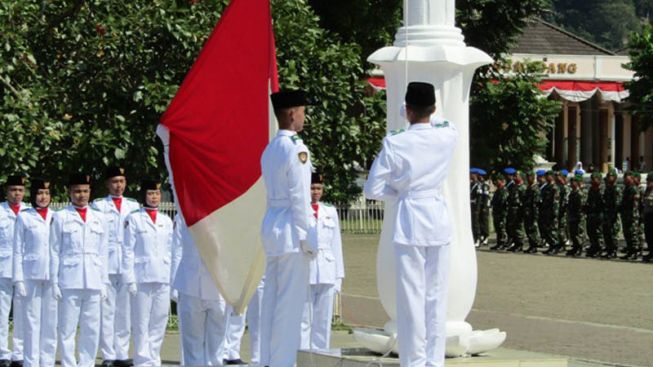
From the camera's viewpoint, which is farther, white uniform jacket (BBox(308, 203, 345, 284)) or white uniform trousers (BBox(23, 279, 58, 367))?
white uniform jacket (BBox(308, 203, 345, 284))

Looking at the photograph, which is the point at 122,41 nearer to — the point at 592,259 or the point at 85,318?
the point at 85,318

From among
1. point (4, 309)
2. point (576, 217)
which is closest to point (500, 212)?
point (576, 217)

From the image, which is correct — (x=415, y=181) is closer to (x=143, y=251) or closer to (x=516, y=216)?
(x=143, y=251)

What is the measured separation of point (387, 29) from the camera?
3058 cm

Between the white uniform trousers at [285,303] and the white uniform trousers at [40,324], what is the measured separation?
3663 mm

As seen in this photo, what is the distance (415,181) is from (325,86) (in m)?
7.91

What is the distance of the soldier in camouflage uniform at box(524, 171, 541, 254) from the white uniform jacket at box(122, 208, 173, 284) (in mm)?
16814

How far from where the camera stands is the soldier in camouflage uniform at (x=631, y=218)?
27781 mm

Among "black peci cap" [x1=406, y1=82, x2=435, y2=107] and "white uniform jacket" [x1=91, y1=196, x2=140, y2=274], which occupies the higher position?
"black peci cap" [x1=406, y1=82, x2=435, y2=107]

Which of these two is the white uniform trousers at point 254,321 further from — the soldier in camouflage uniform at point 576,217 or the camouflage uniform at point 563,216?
the camouflage uniform at point 563,216

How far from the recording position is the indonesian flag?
11.9 m

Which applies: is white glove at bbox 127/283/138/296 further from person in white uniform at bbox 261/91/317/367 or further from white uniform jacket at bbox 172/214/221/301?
person in white uniform at bbox 261/91/317/367

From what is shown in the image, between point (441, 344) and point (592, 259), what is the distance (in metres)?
18.7

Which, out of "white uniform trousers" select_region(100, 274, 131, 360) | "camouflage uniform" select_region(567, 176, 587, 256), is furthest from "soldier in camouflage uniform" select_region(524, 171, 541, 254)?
"white uniform trousers" select_region(100, 274, 131, 360)
